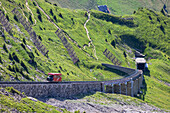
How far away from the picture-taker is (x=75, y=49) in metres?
150

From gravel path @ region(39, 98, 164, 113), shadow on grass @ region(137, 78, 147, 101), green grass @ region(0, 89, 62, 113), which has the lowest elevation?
shadow on grass @ region(137, 78, 147, 101)

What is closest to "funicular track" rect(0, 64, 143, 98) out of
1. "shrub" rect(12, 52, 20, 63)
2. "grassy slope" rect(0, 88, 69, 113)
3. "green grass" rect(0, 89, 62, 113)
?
"grassy slope" rect(0, 88, 69, 113)

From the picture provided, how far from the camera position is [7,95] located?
175 ft

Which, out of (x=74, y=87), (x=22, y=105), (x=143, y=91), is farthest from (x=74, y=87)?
(x=143, y=91)

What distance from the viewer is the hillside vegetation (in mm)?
101312

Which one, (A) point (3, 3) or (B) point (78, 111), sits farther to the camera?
(A) point (3, 3)

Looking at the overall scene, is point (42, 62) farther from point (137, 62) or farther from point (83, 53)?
point (137, 62)

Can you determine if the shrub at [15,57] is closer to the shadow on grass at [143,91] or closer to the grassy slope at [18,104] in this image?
the grassy slope at [18,104]

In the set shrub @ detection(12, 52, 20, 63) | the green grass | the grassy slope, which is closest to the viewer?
the grassy slope

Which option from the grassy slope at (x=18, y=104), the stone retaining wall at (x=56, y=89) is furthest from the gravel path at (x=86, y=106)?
the grassy slope at (x=18, y=104)

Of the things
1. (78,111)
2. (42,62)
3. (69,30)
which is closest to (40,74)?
(42,62)

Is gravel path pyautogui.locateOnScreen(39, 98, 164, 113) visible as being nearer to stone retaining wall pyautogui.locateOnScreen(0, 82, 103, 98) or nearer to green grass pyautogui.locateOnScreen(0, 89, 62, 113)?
stone retaining wall pyautogui.locateOnScreen(0, 82, 103, 98)

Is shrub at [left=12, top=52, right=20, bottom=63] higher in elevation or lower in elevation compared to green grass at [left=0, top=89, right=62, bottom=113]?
higher

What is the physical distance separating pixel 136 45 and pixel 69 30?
46591 millimetres
